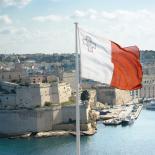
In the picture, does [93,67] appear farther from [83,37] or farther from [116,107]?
[116,107]

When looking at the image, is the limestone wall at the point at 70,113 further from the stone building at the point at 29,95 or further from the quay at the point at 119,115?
the quay at the point at 119,115

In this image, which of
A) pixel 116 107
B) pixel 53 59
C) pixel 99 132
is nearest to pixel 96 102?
→ pixel 116 107

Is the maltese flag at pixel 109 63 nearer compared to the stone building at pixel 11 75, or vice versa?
the maltese flag at pixel 109 63

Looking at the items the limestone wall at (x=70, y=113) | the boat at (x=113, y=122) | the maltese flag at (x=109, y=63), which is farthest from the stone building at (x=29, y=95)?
the maltese flag at (x=109, y=63)

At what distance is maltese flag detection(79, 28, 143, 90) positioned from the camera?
336cm

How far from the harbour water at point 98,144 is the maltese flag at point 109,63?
9744 mm

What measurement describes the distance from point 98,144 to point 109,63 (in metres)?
11.4

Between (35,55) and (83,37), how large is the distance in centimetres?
6616

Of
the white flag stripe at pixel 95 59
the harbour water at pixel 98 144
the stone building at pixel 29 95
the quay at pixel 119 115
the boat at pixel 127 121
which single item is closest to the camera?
the white flag stripe at pixel 95 59

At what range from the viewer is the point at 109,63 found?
347cm

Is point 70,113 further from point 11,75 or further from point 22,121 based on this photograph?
point 11,75

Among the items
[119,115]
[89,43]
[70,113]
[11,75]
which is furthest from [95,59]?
[119,115]

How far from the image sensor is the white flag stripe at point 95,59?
335cm

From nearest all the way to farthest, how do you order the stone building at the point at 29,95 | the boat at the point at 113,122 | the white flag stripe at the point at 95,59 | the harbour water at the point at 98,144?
the white flag stripe at the point at 95,59
the harbour water at the point at 98,144
the stone building at the point at 29,95
the boat at the point at 113,122
